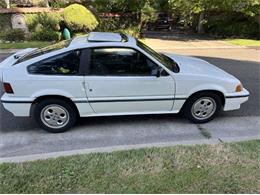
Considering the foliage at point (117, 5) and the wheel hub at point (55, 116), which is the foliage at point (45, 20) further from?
the wheel hub at point (55, 116)

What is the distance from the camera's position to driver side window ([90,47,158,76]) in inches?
198

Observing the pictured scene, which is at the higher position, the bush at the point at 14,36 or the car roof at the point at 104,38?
the car roof at the point at 104,38

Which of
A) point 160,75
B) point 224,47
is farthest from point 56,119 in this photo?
point 224,47

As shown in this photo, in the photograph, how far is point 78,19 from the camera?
1788 cm

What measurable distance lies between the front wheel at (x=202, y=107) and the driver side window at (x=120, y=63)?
0.83 meters

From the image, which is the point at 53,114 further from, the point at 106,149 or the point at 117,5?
the point at 117,5

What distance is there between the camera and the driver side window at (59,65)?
16.3 ft

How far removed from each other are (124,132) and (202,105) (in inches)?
53.3

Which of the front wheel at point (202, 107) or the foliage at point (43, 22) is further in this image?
the foliage at point (43, 22)

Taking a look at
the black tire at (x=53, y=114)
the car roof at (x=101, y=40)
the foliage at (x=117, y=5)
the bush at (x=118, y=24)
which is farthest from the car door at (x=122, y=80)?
the foliage at (x=117, y=5)

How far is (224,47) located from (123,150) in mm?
12969

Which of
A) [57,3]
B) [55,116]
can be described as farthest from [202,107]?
[57,3]

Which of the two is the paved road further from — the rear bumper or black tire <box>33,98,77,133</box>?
the rear bumper

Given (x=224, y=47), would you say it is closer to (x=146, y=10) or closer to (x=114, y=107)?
(x=146, y=10)
